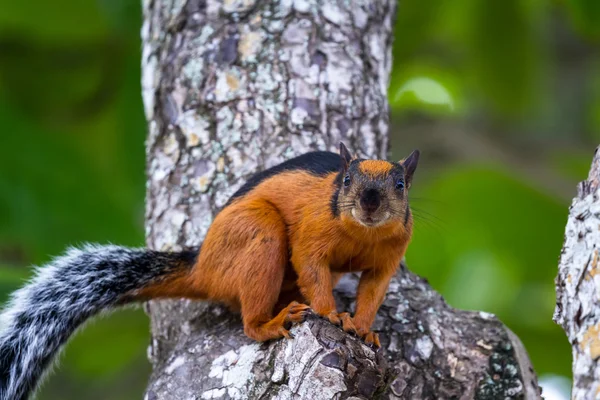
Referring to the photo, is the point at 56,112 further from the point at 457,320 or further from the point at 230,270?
the point at 457,320

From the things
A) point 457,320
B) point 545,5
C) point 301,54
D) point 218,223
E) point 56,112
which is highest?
point 545,5

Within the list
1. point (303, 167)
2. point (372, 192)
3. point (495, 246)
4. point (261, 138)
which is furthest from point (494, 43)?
point (372, 192)

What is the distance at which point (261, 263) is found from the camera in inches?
118

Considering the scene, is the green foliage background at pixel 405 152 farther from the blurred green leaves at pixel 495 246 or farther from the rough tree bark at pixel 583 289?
the rough tree bark at pixel 583 289

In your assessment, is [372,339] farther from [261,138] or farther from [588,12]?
[588,12]

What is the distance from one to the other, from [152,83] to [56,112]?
53.3 inches

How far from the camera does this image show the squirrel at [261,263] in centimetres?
300

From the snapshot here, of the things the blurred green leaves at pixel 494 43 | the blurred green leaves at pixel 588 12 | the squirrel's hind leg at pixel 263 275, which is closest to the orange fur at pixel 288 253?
the squirrel's hind leg at pixel 263 275

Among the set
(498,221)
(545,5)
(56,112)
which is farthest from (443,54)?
(56,112)

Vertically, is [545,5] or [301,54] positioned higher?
[545,5]

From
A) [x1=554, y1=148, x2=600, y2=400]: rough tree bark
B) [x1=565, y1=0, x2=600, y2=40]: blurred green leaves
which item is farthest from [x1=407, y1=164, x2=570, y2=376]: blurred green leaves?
[x1=554, y1=148, x2=600, y2=400]: rough tree bark

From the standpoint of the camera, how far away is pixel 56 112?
4922 mm

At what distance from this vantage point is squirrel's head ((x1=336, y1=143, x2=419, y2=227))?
2.95 meters

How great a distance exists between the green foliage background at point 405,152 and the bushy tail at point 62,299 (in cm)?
56
